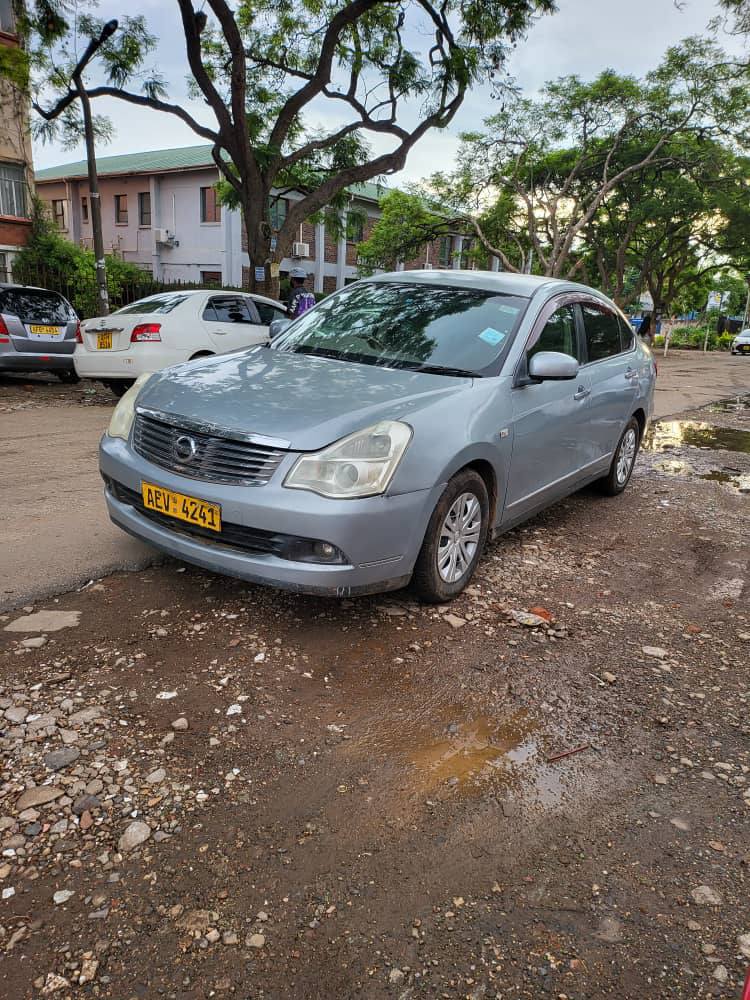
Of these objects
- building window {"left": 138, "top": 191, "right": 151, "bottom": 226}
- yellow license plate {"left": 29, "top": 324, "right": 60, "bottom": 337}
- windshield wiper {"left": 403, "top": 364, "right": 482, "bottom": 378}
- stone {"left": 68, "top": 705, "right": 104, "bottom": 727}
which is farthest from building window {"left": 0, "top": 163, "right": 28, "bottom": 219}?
stone {"left": 68, "top": 705, "right": 104, "bottom": 727}

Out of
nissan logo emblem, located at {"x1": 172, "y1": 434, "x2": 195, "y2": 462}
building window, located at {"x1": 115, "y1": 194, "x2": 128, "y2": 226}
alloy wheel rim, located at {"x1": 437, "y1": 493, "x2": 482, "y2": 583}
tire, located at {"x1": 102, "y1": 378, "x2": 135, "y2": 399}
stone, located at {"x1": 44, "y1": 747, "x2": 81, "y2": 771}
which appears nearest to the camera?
stone, located at {"x1": 44, "y1": 747, "x2": 81, "y2": 771}

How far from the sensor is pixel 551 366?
386cm

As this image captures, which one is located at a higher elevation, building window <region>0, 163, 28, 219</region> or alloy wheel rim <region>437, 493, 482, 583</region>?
building window <region>0, 163, 28, 219</region>

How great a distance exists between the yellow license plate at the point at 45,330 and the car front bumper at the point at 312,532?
8474 mm

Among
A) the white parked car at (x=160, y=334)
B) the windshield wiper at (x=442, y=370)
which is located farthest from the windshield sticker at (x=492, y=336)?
the white parked car at (x=160, y=334)

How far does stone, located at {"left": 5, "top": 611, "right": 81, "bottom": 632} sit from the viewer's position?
3.21 metres

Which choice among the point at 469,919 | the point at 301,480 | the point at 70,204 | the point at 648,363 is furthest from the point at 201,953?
the point at 70,204

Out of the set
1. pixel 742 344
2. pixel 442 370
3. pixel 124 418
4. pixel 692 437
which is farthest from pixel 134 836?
pixel 742 344

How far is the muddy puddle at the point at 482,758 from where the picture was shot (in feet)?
7.88

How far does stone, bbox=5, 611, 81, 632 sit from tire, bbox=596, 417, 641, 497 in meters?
4.24

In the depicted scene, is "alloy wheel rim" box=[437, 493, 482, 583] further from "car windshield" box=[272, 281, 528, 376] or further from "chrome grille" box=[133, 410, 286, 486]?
"chrome grille" box=[133, 410, 286, 486]

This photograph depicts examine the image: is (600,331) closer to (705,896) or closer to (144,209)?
(705,896)

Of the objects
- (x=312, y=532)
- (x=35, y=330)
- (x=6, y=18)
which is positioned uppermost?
(x=6, y=18)

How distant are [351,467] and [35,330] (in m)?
9.24
